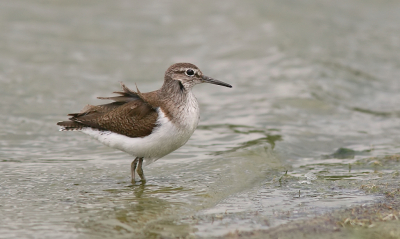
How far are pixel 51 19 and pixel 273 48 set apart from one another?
26.9ft

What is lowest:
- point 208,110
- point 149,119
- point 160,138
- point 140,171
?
point 140,171

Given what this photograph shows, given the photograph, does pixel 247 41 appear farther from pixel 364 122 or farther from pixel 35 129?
pixel 35 129

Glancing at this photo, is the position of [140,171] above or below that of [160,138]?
below

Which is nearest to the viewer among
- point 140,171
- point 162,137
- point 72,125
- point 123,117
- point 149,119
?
point 162,137

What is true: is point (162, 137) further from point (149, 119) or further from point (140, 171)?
point (140, 171)

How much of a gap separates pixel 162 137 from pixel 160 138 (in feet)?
0.13

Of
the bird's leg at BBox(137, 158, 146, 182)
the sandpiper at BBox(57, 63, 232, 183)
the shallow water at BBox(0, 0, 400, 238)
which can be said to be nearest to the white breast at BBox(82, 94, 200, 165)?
the sandpiper at BBox(57, 63, 232, 183)

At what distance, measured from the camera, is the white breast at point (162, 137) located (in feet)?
27.8

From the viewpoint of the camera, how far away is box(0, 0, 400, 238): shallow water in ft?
25.1

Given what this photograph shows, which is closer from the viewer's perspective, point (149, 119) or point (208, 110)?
point (149, 119)

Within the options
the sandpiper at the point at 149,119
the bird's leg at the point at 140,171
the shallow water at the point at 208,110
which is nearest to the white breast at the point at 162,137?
the sandpiper at the point at 149,119

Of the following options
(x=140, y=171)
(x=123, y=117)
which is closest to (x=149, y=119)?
(x=123, y=117)

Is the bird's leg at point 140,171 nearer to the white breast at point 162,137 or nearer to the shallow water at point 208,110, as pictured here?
the shallow water at point 208,110

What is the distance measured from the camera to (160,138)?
8.46 m
